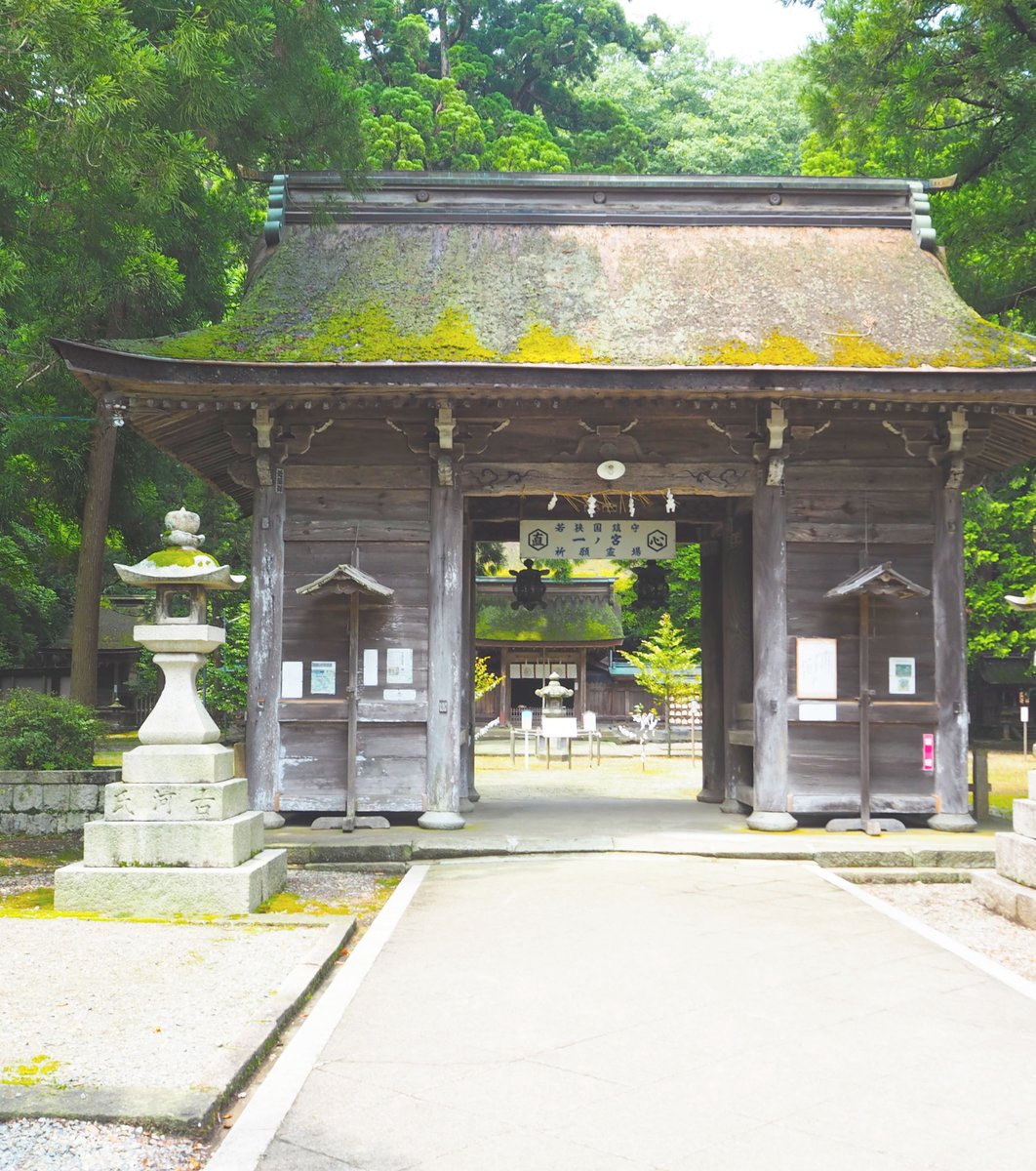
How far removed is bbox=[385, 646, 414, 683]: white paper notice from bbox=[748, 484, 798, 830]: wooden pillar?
11.3 ft

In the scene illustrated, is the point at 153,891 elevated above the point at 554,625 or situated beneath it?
situated beneath

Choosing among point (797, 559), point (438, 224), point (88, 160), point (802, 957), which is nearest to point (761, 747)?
point (797, 559)

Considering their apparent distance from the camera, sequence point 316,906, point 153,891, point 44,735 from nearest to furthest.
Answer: point 153,891, point 316,906, point 44,735

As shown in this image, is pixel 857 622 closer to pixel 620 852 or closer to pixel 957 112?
pixel 620 852

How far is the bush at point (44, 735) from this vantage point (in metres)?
11.3

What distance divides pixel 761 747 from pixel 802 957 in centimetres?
456

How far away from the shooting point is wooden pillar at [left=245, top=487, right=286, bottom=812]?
10758 millimetres

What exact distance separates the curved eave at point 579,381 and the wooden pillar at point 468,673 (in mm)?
3307

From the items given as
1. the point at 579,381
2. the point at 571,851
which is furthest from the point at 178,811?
the point at 579,381

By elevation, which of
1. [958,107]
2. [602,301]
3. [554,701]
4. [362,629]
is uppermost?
[958,107]

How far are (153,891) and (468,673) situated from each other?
20.5 feet

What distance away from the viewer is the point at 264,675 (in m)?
10.8

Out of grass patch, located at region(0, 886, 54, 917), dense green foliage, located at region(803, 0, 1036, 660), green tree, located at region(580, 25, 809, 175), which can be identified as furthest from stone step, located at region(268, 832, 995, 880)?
green tree, located at region(580, 25, 809, 175)

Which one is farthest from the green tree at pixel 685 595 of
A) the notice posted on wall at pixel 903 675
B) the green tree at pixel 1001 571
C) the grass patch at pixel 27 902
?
the grass patch at pixel 27 902
